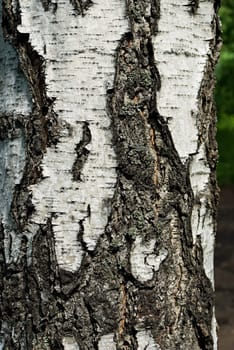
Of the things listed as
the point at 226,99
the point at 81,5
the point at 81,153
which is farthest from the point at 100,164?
the point at 226,99

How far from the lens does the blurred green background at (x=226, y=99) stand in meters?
12.0

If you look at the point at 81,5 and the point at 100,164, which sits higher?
the point at 81,5

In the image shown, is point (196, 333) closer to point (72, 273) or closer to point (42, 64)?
point (72, 273)

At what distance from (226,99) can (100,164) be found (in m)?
14.4

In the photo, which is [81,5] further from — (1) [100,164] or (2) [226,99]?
(2) [226,99]

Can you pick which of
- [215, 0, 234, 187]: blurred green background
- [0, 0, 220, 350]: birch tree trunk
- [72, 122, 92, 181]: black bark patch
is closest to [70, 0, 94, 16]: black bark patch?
[0, 0, 220, 350]: birch tree trunk

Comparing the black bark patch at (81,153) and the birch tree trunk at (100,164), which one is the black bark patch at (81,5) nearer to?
the birch tree trunk at (100,164)

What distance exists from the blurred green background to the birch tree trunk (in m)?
9.26

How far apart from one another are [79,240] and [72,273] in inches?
2.8

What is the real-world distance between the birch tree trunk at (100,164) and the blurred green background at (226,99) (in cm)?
926


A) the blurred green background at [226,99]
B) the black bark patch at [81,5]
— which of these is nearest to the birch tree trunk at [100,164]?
the black bark patch at [81,5]

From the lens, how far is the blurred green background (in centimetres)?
1195

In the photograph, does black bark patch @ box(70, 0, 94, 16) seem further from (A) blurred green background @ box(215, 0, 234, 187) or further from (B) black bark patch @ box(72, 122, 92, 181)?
(A) blurred green background @ box(215, 0, 234, 187)

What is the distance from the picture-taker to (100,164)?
6.02 feet
